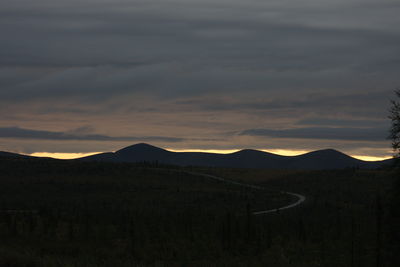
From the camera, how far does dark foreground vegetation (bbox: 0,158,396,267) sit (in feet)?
126

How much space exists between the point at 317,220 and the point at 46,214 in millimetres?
A: 27389

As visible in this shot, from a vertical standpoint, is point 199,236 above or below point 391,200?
below

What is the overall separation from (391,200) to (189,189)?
256 feet

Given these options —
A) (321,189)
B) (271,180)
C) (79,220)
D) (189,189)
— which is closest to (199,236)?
(79,220)

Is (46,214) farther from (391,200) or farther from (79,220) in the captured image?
(391,200)

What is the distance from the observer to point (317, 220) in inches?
2488

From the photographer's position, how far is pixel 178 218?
193ft

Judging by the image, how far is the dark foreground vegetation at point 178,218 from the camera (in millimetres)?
38275

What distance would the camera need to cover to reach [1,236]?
143 ft

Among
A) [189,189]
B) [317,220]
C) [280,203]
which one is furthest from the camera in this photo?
[189,189]

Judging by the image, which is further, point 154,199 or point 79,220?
point 154,199

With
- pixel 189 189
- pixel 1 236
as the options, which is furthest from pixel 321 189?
pixel 1 236

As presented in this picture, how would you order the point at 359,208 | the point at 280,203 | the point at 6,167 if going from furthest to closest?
the point at 6,167
the point at 280,203
the point at 359,208

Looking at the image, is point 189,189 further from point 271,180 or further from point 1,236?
point 1,236
